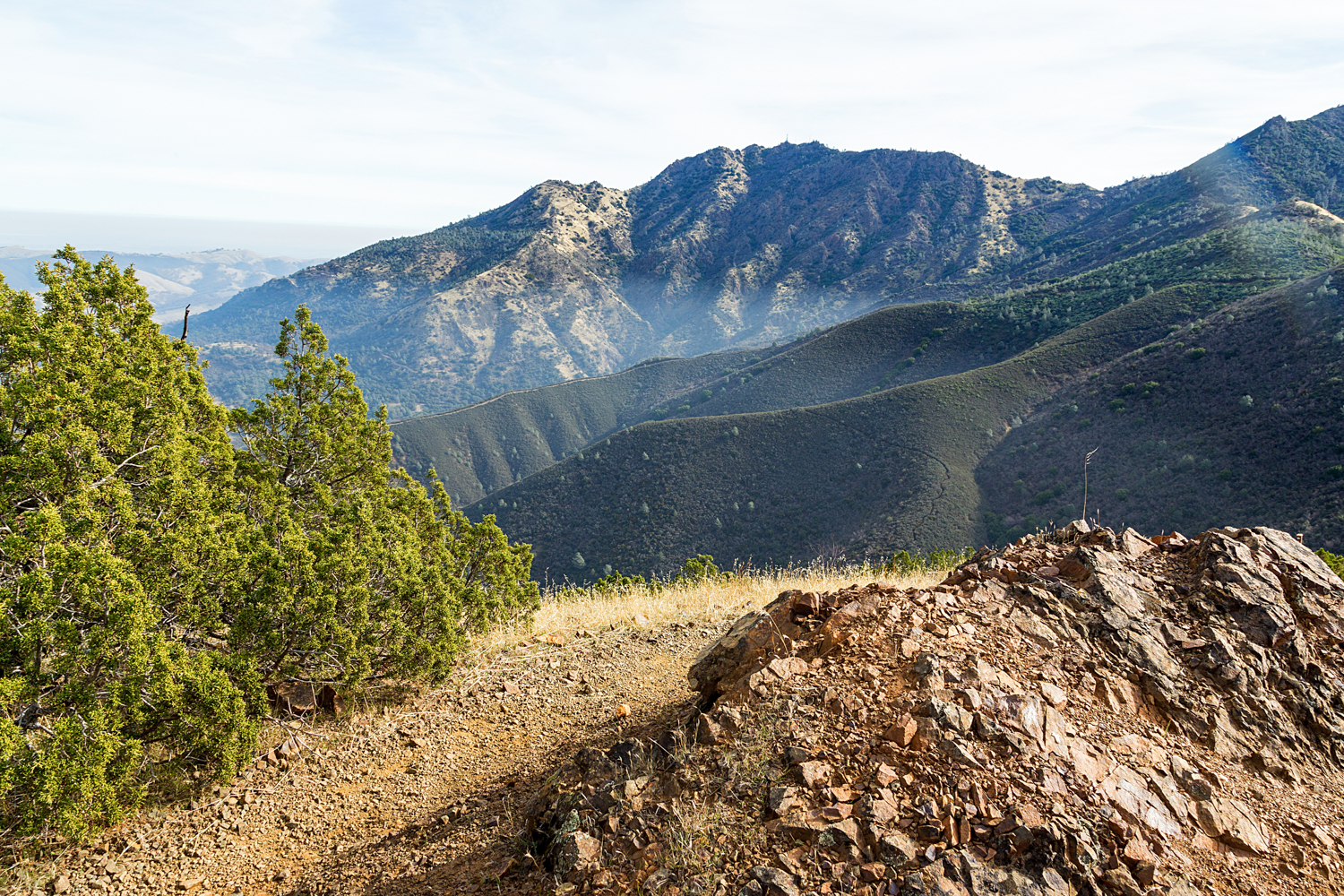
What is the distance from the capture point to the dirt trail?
3965mm

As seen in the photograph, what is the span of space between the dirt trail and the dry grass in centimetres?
108

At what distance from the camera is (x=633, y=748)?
388 cm

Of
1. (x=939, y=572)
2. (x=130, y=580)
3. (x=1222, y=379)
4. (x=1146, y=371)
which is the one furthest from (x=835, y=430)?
(x=130, y=580)

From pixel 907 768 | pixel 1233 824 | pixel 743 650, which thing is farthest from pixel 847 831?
pixel 1233 824

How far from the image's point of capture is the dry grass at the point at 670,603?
8.04m

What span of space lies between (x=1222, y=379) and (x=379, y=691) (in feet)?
157

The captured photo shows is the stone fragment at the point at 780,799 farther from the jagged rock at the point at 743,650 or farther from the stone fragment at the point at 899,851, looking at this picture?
the jagged rock at the point at 743,650

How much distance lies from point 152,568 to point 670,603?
Result: 19.1ft

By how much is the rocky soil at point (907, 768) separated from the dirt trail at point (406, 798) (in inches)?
0.9

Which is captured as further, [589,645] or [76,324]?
[589,645]

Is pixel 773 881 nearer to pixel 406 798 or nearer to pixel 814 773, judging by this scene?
pixel 814 773

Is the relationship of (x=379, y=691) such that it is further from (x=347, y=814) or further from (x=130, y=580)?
(x=130, y=580)

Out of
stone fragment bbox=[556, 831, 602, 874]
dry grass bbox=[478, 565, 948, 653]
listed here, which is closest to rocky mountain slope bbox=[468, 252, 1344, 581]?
dry grass bbox=[478, 565, 948, 653]

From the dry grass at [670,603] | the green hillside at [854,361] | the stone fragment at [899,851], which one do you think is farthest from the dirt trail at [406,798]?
the green hillside at [854,361]
